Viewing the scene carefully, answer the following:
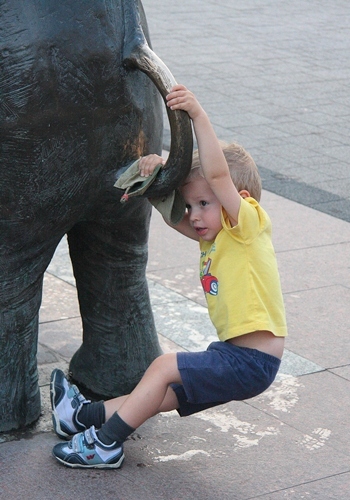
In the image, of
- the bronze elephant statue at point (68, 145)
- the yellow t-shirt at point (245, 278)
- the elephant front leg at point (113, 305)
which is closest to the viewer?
the bronze elephant statue at point (68, 145)

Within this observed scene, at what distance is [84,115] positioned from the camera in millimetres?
2910

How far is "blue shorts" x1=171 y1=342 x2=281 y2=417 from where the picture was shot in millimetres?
3053

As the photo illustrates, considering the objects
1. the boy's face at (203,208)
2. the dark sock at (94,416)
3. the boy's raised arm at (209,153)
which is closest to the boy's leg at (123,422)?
the dark sock at (94,416)

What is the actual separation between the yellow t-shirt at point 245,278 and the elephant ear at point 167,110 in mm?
218

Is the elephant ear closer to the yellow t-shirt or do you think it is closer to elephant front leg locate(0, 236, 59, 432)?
the yellow t-shirt

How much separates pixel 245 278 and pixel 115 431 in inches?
25.2

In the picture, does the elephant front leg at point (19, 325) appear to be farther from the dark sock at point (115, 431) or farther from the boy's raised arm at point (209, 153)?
the boy's raised arm at point (209, 153)

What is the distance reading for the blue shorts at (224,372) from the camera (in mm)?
3053

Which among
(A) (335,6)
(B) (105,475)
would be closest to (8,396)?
(B) (105,475)

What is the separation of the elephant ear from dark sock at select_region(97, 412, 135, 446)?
2.41 ft

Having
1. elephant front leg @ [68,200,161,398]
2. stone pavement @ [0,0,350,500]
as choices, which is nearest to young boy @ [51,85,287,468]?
stone pavement @ [0,0,350,500]

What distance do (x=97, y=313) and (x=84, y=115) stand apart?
0.93 m

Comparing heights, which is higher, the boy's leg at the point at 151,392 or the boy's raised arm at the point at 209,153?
the boy's raised arm at the point at 209,153

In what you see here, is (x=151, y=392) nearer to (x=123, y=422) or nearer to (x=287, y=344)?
(x=123, y=422)
